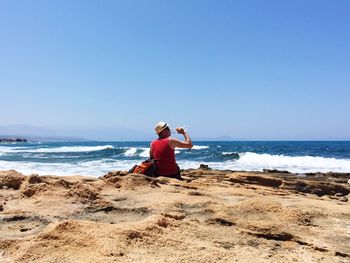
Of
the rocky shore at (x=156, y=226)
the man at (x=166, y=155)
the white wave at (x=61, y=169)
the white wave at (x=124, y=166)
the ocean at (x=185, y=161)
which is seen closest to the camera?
the rocky shore at (x=156, y=226)

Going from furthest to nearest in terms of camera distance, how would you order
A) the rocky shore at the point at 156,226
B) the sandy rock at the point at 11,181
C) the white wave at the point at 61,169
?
the white wave at the point at 61,169, the sandy rock at the point at 11,181, the rocky shore at the point at 156,226

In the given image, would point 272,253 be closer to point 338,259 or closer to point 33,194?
point 338,259

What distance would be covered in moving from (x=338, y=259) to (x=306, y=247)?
249mm

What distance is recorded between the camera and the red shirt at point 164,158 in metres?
6.77

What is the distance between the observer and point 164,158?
6809 millimetres

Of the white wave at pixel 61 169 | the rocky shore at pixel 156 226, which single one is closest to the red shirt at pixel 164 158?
the rocky shore at pixel 156 226

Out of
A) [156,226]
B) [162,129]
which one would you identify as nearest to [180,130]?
[162,129]

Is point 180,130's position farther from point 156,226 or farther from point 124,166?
point 124,166

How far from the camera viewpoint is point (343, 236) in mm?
3107

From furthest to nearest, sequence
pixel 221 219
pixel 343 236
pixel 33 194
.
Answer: pixel 33 194
pixel 221 219
pixel 343 236

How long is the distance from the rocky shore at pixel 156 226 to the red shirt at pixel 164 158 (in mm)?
1844

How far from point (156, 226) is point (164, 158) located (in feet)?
12.7

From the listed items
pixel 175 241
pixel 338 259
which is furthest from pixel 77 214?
pixel 338 259

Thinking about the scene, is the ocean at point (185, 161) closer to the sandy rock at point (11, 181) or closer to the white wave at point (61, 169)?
the white wave at point (61, 169)
